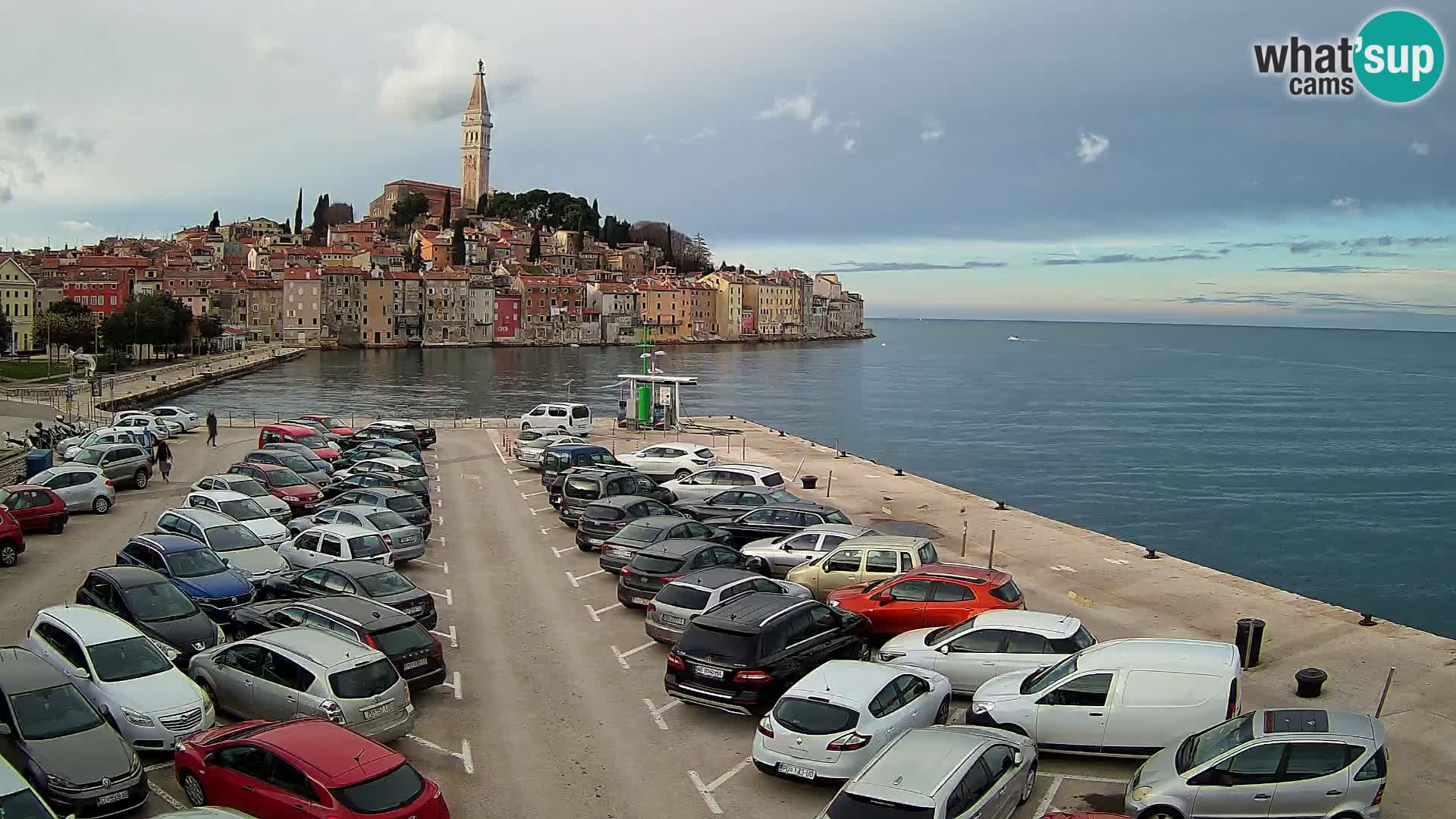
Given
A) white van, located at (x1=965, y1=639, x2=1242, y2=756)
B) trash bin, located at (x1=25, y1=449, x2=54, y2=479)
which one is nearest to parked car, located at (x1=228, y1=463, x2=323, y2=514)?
trash bin, located at (x1=25, y1=449, x2=54, y2=479)

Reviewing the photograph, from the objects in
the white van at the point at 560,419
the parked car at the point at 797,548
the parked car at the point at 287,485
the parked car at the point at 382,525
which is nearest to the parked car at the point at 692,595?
the parked car at the point at 797,548

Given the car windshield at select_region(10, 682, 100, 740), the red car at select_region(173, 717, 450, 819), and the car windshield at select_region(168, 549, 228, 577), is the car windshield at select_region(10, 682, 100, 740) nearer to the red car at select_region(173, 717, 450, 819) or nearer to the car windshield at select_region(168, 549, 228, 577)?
the red car at select_region(173, 717, 450, 819)

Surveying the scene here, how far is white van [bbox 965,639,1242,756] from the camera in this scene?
31.8 feet

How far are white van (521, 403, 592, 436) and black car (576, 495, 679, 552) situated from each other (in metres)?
18.1

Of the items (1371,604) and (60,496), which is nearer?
(60,496)

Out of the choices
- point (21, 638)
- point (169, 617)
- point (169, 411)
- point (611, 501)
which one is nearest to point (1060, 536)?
point (611, 501)

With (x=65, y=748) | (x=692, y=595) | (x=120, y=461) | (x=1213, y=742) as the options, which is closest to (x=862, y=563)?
(x=692, y=595)

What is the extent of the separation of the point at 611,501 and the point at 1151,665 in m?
11.6

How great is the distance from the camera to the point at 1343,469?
5272 centimetres

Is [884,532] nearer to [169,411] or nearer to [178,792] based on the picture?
[178,792]

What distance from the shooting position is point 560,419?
38.5m

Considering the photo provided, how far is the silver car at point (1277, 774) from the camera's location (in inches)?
313

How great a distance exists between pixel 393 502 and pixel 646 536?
592 cm

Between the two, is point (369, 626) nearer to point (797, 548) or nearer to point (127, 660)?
point (127, 660)
